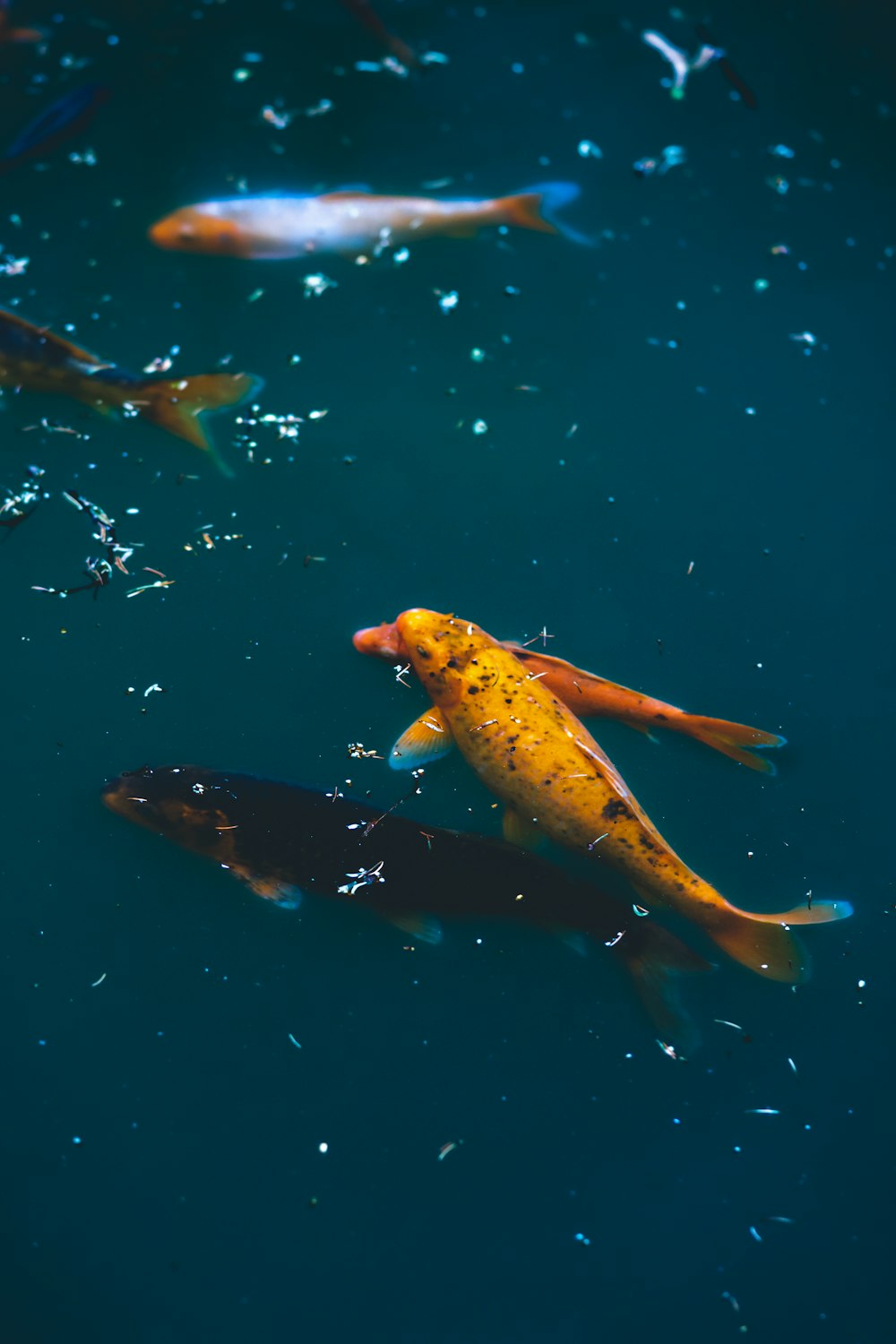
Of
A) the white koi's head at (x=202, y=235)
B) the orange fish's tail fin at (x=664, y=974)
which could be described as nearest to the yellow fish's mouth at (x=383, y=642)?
the orange fish's tail fin at (x=664, y=974)

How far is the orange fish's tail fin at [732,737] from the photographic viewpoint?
283 centimetres

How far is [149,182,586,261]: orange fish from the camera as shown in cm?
362

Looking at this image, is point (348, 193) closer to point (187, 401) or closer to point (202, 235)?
point (202, 235)

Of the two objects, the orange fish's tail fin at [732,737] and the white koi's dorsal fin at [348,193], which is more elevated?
the white koi's dorsal fin at [348,193]

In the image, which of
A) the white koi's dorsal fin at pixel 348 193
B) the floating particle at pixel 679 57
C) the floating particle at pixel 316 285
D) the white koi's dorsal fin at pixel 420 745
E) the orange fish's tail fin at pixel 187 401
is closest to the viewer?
the white koi's dorsal fin at pixel 420 745

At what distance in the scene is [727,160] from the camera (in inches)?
149

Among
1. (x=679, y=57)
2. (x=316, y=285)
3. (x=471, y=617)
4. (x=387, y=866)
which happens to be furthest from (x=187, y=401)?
(x=679, y=57)

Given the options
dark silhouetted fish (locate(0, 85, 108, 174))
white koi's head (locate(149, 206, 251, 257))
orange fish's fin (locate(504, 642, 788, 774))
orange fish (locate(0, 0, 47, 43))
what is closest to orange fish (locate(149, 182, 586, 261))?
white koi's head (locate(149, 206, 251, 257))

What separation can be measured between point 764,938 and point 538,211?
2.95 metres

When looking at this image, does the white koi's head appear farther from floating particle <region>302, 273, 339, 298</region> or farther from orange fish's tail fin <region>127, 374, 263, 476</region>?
orange fish's tail fin <region>127, 374, 263, 476</region>

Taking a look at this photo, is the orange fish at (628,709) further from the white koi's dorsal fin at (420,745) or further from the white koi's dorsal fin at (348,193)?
the white koi's dorsal fin at (348,193)

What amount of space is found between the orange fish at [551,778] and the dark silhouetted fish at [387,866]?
0.40ft

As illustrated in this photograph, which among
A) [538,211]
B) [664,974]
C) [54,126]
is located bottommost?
[664,974]

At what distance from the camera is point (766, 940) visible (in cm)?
262
